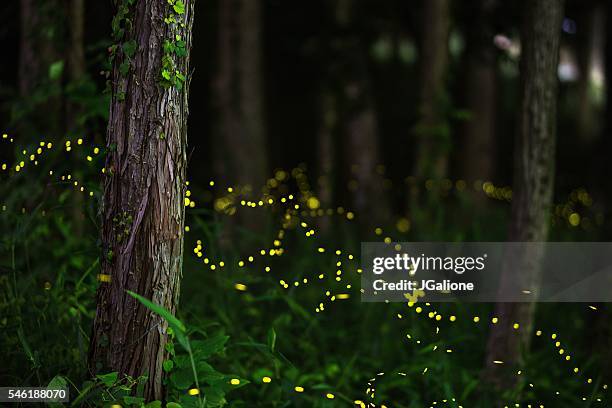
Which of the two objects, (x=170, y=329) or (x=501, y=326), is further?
(x=501, y=326)

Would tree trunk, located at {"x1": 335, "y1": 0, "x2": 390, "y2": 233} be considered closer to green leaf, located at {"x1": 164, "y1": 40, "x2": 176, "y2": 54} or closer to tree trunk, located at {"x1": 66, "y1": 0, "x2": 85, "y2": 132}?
tree trunk, located at {"x1": 66, "y1": 0, "x2": 85, "y2": 132}

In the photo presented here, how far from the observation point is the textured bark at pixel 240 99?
7.90 metres

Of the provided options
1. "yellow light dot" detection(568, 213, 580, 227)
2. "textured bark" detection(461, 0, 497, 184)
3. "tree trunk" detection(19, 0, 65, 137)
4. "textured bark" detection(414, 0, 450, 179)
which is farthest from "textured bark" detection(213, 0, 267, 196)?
"textured bark" detection(461, 0, 497, 184)

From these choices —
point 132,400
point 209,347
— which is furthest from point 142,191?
point 132,400

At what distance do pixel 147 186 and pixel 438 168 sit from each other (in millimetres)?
5030

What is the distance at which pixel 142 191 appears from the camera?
320 cm

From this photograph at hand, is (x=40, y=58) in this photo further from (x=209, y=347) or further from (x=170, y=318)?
(x=170, y=318)

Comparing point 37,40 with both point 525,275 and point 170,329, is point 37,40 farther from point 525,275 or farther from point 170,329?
point 525,275

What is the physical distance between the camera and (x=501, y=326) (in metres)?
4.68

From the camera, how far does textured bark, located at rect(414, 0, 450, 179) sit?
303 inches

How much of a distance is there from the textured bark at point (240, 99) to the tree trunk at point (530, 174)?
3725 millimetres

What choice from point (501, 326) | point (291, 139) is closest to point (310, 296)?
point (501, 326)

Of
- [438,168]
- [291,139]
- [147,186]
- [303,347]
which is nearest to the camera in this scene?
[147,186]

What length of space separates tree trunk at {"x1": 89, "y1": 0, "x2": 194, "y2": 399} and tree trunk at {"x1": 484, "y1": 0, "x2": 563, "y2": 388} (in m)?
2.30
